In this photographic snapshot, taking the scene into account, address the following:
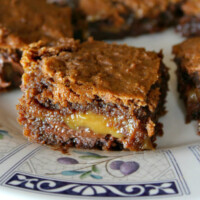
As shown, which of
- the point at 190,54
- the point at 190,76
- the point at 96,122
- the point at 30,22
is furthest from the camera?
the point at 30,22

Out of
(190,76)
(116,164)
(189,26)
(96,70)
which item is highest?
(189,26)

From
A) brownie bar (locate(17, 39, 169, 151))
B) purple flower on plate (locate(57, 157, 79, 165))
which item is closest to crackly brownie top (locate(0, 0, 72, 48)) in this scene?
brownie bar (locate(17, 39, 169, 151))

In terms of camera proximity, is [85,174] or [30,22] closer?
[85,174]

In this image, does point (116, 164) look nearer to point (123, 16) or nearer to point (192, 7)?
point (123, 16)

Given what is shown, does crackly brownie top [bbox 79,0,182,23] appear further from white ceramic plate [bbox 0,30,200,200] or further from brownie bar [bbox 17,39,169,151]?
white ceramic plate [bbox 0,30,200,200]

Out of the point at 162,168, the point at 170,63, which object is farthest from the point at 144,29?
the point at 162,168

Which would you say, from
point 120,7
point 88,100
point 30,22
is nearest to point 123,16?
point 120,7

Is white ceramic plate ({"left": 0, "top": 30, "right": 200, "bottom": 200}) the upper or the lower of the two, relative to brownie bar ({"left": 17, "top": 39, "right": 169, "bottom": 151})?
lower
